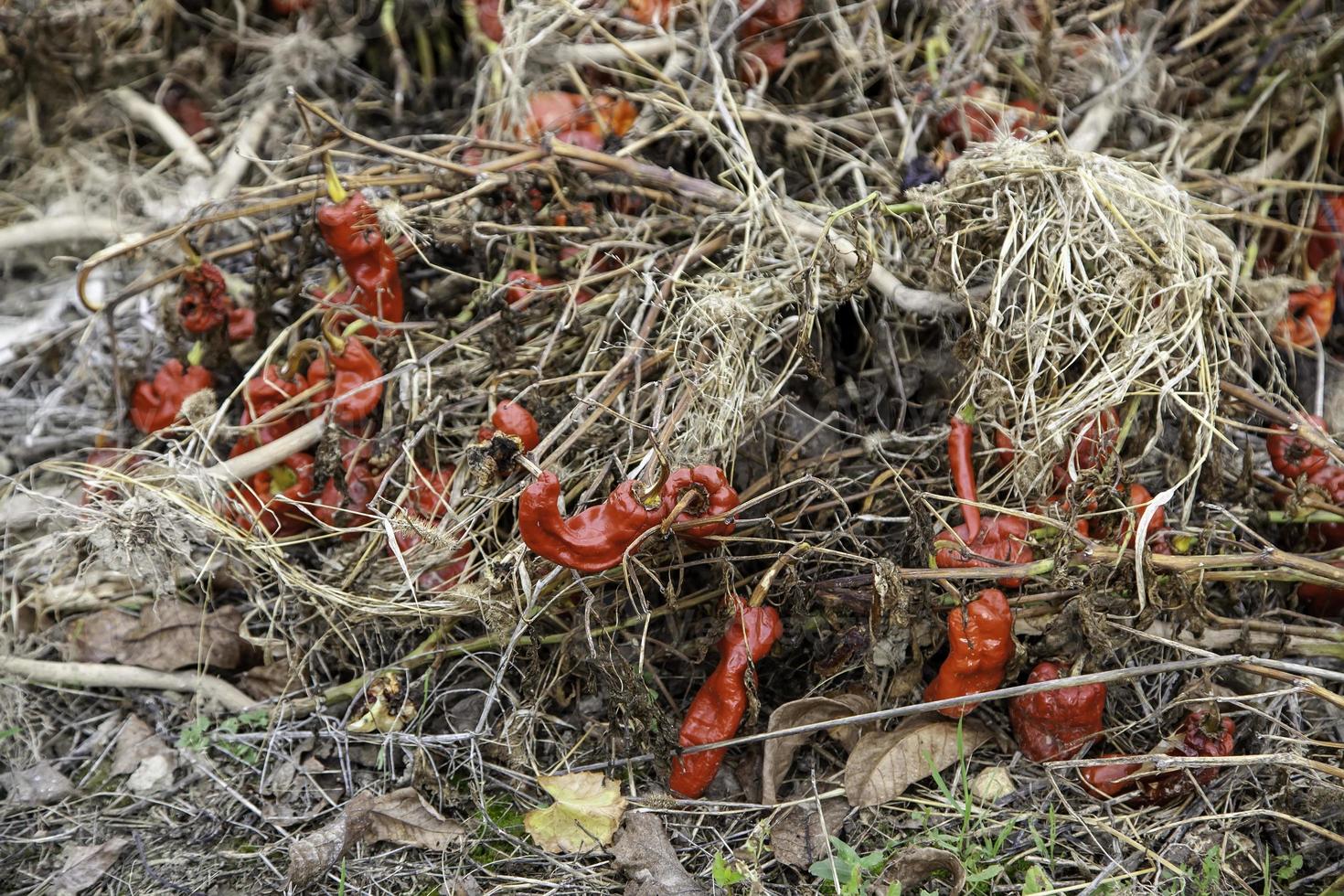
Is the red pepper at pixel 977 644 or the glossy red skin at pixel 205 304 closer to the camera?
the red pepper at pixel 977 644

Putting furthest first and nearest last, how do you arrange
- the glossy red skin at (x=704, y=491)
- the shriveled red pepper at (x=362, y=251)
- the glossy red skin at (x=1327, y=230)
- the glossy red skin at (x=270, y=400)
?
the glossy red skin at (x=1327, y=230) < the glossy red skin at (x=270, y=400) < the shriveled red pepper at (x=362, y=251) < the glossy red skin at (x=704, y=491)

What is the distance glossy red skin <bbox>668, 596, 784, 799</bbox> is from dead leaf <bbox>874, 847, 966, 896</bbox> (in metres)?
0.43

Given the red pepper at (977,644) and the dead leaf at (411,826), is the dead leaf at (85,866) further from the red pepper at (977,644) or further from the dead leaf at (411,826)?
the red pepper at (977,644)

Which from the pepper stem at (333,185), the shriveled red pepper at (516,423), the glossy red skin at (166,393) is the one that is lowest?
the glossy red skin at (166,393)

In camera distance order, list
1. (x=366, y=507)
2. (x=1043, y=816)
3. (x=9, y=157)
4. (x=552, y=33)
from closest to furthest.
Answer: (x=1043, y=816)
(x=366, y=507)
(x=552, y=33)
(x=9, y=157)

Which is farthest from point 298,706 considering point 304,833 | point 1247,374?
point 1247,374

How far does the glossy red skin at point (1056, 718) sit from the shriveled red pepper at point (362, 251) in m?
1.90

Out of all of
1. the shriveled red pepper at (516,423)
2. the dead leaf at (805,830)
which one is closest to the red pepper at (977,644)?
the dead leaf at (805,830)

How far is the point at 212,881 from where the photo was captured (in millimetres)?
2244

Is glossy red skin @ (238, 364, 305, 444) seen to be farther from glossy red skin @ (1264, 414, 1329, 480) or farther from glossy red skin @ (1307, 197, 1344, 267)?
glossy red skin @ (1307, 197, 1344, 267)

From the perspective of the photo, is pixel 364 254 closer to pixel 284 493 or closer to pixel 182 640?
pixel 284 493

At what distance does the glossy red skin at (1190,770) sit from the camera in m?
2.20

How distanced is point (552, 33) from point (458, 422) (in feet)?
4.41

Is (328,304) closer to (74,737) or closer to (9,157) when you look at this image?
(74,737)
